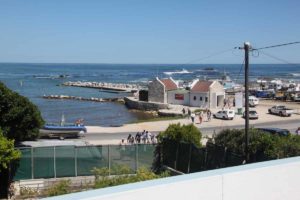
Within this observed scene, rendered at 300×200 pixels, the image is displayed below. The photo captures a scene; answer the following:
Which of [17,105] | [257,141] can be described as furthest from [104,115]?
[257,141]

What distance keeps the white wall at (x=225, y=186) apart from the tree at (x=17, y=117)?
75.9 feet

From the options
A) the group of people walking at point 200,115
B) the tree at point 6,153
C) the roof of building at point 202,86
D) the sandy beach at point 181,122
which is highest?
the roof of building at point 202,86

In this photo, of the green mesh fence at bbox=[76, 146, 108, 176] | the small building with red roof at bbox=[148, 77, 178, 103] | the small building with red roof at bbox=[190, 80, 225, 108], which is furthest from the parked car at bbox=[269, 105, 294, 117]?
the green mesh fence at bbox=[76, 146, 108, 176]

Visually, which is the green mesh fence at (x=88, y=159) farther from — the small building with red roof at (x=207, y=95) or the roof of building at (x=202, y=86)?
the roof of building at (x=202, y=86)

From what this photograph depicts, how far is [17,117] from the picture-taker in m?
26.1

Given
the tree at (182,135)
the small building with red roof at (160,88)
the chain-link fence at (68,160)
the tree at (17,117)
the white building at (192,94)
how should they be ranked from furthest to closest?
the small building with red roof at (160,88) < the white building at (192,94) < the tree at (17,117) < the tree at (182,135) < the chain-link fence at (68,160)

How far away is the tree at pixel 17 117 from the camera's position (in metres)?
25.8

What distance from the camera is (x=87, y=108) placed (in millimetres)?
68875

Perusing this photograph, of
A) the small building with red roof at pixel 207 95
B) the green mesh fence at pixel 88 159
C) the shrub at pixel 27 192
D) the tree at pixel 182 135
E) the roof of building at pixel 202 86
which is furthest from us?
the roof of building at pixel 202 86

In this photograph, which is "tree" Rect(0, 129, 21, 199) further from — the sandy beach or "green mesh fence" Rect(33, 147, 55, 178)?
the sandy beach

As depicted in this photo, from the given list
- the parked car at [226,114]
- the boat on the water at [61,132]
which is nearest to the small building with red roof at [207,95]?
the parked car at [226,114]

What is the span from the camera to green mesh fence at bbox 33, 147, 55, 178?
2034 centimetres

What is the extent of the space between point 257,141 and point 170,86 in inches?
1610

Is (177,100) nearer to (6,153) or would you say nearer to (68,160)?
(68,160)
